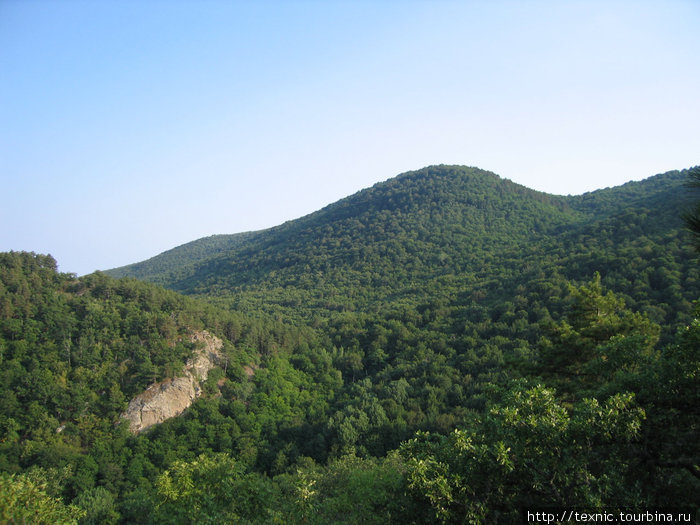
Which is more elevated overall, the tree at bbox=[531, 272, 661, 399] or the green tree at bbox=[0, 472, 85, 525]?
the green tree at bbox=[0, 472, 85, 525]

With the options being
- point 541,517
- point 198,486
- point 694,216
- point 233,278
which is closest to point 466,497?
point 541,517

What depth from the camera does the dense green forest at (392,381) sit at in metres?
8.15

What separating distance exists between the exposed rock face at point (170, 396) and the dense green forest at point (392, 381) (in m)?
1.23

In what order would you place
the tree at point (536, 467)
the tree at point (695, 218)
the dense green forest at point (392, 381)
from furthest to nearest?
the dense green forest at point (392, 381) < the tree at point (536, 467) < the tree at point (695, 218)

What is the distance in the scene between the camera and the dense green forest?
8.15 meters

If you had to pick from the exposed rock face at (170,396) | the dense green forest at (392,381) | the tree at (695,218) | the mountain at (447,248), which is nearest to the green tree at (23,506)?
the dense green forest at (392,381)

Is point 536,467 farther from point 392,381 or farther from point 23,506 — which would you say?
point 392,381

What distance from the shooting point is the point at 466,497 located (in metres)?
8.30

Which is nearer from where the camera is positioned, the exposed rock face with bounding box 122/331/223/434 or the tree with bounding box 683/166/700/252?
the tree with bounding box 683/166/700/252

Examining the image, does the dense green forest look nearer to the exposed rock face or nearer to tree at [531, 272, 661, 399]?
tree at [531, 272, 661, 399]

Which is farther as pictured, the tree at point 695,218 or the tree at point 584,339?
the tree at point 584,339

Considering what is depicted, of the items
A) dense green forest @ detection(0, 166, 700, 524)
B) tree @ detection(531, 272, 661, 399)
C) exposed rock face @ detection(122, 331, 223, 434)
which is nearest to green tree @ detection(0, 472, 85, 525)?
dense green forest @ detection(0, 166, 700, 524)

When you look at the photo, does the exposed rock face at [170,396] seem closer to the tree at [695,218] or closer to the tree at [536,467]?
the tree at [536,467]

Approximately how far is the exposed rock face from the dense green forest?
4.03 feet
